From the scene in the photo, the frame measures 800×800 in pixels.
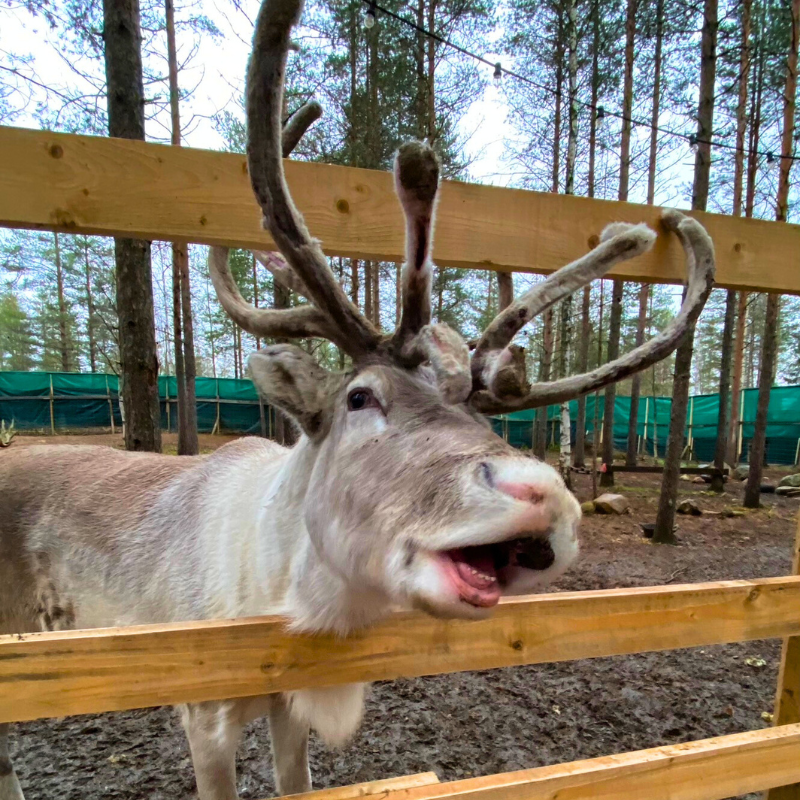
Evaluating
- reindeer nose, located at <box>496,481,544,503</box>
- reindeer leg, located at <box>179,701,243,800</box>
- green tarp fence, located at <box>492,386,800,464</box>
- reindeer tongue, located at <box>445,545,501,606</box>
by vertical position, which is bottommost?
green tarp fence, located at <box>492,386,800,464</box>

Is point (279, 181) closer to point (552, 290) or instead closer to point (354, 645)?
point (552, 290)

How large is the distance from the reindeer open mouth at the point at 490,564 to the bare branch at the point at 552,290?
0.57 m

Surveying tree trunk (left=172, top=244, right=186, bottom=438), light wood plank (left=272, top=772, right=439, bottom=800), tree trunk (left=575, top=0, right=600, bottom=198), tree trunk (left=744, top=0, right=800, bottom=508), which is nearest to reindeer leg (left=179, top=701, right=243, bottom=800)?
light wood plank (left=272, top=772, right=439, bottom=800)

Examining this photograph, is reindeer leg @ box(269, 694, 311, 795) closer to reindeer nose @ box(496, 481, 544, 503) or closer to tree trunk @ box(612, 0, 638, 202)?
reindeer nose @ box(496, 481, 544, 503)

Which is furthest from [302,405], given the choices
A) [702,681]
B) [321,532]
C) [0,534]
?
[702,681]

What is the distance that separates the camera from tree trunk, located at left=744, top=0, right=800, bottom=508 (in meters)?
9.62

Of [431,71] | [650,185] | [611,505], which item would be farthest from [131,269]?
[650,185]

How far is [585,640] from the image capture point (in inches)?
69.2

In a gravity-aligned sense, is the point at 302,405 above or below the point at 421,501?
above

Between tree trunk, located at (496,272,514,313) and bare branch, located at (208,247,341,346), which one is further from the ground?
tree trunk, located at (496,272,514,313)

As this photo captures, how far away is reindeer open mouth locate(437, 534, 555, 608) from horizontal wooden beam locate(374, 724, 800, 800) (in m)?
0.68

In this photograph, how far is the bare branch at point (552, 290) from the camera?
72.5 inches

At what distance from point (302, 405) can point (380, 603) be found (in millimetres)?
685

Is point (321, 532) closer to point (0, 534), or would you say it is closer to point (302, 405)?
point (302, 405)
